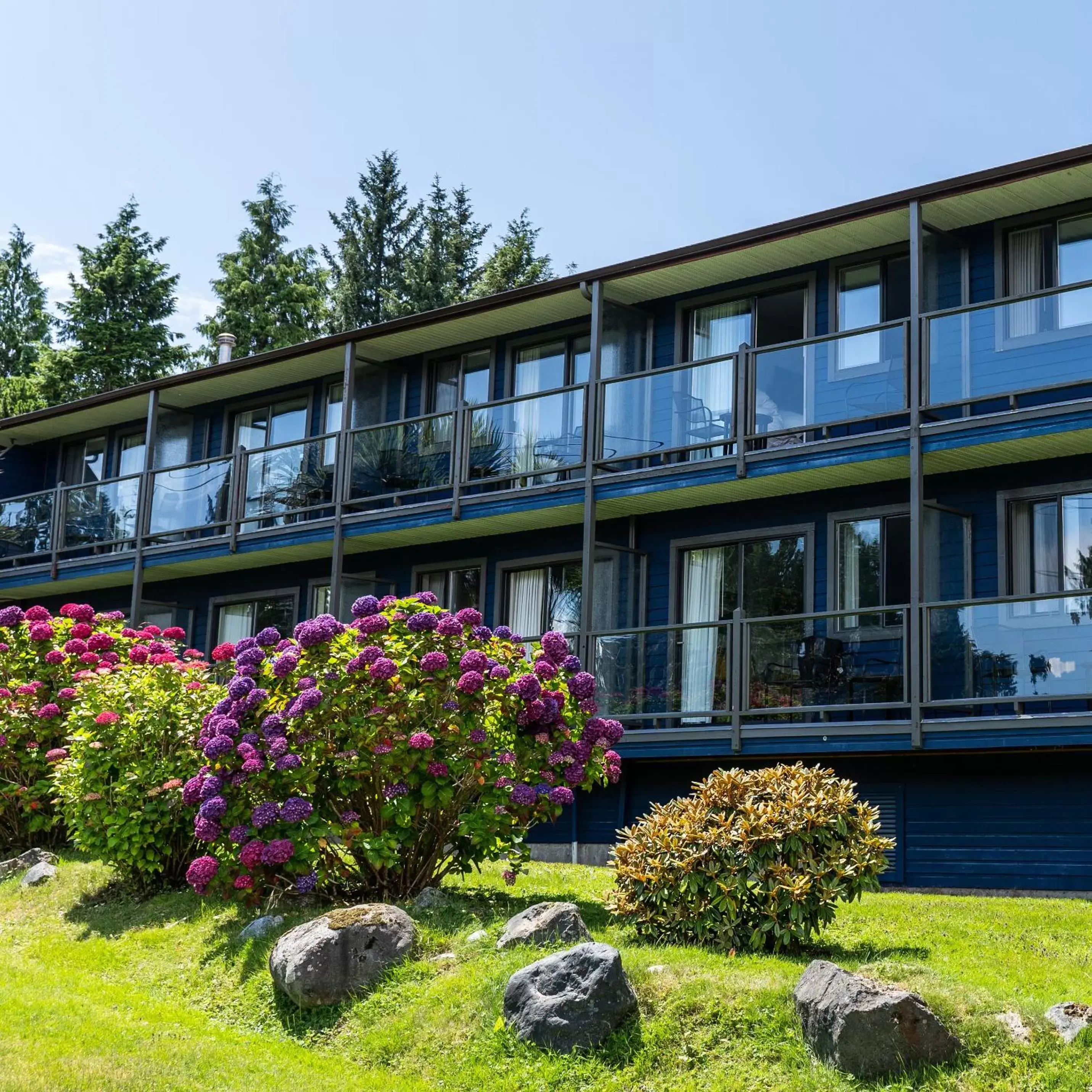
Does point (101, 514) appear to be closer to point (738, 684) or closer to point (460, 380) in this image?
point (460, 380)

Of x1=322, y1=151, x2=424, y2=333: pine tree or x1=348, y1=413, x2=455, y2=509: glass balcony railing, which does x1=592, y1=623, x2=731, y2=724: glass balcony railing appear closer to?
x1=348, y1=413, x2=455, y2=509: glass balcony railing

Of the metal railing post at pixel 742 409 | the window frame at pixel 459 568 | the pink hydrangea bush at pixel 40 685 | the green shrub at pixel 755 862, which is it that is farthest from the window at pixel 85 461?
the green shrub at pixel 755 862

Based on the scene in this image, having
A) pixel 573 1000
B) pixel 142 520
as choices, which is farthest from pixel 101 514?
pixel 573 1000

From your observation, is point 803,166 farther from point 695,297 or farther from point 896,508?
point 896,508

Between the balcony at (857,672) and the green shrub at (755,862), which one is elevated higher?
the balcony at (857,672)

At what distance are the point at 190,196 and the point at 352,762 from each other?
27663 mm

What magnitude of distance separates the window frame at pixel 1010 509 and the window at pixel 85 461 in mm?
18908

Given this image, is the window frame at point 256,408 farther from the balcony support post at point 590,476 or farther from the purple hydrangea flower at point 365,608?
the purple hydrangea flower at point 365,608

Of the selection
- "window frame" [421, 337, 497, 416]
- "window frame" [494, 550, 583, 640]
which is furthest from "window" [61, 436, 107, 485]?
"window frame" [494, 550, 583, 640]

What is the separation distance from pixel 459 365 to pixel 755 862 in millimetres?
15472

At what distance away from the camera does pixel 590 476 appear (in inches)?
768

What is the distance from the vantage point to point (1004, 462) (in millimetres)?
17625

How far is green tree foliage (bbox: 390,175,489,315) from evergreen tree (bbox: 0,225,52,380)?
43.3ft

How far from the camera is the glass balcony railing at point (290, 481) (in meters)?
23.2
